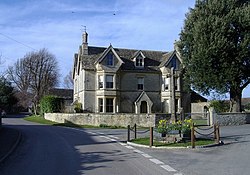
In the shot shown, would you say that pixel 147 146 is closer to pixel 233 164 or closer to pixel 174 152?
pixel 174 152

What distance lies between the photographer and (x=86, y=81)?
4525 cm

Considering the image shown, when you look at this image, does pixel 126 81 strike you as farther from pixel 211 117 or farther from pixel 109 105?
pixel 211 117

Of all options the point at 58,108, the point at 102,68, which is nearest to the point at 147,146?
the point at 102,68

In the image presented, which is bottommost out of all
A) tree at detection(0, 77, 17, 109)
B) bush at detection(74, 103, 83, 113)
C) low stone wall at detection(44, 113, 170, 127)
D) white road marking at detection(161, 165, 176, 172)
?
white road marking at detection(161, 165, 176, 172)

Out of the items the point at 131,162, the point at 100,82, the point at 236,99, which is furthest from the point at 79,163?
the point at 100,82

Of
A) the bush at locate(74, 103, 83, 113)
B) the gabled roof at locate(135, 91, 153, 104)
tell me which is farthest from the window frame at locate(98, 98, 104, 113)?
the gabled roof at locate(135, 91, 153, 104)

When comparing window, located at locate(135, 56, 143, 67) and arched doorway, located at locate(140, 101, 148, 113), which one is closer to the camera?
arched doorway, located at locate(140, 101, 148, 113)

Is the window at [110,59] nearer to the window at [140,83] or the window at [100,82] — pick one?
the window at [100,82]

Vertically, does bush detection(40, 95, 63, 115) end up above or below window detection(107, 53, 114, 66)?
below

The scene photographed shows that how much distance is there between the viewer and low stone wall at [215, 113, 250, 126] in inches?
1309

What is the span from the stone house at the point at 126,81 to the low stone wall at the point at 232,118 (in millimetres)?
11191

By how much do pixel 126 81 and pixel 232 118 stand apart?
1739 centimetres

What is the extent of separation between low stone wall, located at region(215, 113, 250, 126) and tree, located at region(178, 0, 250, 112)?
196 centimetres

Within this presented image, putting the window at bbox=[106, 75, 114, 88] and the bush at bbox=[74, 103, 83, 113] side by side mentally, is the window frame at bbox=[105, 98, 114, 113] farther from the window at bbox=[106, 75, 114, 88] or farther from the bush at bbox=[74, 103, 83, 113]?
the bush at bbox=[74, 103, 83, 113]
